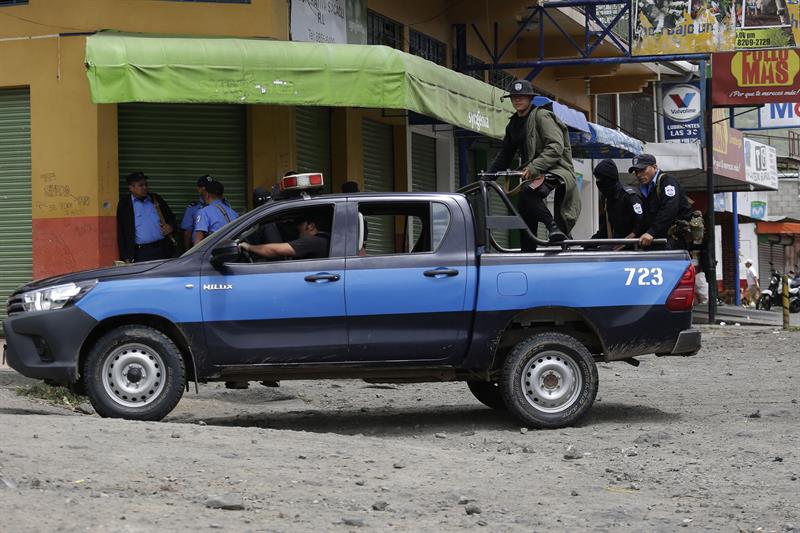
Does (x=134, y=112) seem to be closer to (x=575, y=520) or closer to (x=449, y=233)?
(x=449, y=233)

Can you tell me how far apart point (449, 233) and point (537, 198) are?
4.92 feet

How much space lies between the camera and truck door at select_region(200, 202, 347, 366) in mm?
9680

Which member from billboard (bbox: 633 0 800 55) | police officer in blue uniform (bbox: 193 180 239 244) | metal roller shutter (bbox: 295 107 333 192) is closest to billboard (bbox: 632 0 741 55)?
billboard (bbox: 633 0 800 55)

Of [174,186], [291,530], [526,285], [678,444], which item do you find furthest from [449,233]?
[174,186]

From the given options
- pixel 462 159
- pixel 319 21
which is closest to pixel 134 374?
pixel 319 21

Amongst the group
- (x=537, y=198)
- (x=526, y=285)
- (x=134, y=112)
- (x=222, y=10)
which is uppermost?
(x=222, y=10)

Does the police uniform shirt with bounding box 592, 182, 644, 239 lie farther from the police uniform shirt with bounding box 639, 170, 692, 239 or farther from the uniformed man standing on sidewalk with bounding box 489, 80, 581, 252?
the uniformed man standing on sidewalk with bounding box 489, 80, 581, 252

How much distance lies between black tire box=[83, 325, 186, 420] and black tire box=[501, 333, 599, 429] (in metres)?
2.41

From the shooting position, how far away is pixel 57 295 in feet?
31.8

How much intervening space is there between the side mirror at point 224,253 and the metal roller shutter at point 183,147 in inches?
282

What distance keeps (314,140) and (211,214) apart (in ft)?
15.1

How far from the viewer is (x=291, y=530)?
6301mm

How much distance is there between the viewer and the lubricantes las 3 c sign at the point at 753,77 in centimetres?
2588

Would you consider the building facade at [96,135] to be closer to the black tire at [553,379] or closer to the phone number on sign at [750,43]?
the black tire at [553,379]
